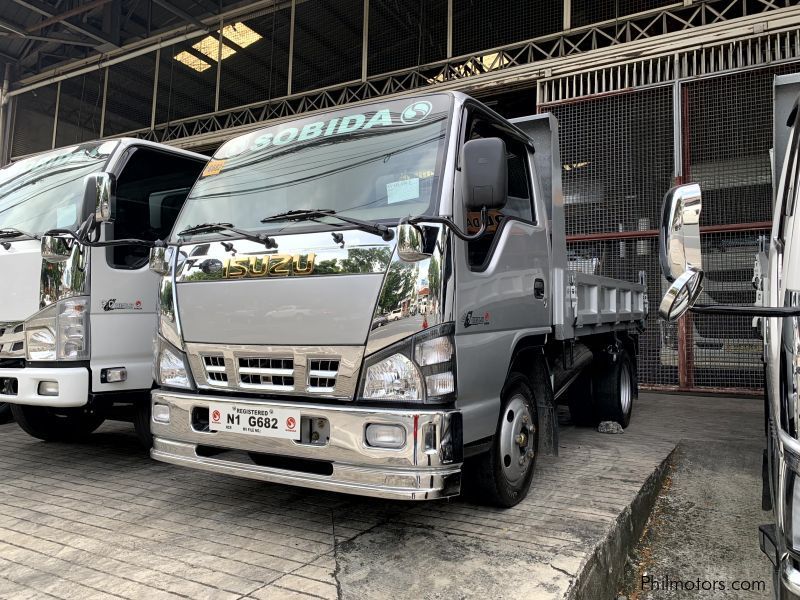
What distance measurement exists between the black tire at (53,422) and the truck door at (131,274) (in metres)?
1.25

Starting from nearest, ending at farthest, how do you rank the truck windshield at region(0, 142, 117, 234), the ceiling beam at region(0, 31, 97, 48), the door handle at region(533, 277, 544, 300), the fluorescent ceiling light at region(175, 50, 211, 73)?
the door handle at region(533, 277, 544, 300), the truck windshield at region(0, 142, 117, 234), the ceiling beam at region(0, 31, 97, 48), the fluorescent ceiling light at region(175, 50, 211, 73)

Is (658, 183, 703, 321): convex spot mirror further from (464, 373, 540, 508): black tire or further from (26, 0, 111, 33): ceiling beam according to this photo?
(26, 0, 111, 33): ceiling beam

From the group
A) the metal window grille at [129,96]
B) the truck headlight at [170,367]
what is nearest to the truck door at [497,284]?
the truck headlight at [170,367]

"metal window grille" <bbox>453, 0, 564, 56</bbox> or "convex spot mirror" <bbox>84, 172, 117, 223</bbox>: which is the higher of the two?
"metal window grille" <bbox>453, 0, 564, 56</bbox>

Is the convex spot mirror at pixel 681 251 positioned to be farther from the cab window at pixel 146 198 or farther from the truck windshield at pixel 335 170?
the cab window at pixel 146 198

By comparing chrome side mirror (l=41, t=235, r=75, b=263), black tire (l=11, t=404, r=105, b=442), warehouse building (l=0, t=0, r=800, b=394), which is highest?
warehouse building (l=0, t=0, r=800, b=394)

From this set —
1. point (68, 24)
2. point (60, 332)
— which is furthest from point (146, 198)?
point (68, 24)

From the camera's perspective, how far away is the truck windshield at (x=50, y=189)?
4.14m

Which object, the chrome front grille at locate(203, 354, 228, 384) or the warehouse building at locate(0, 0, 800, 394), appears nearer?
the chrome front grille at locate(203, 354, 228, 384)

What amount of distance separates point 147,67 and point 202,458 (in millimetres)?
14067

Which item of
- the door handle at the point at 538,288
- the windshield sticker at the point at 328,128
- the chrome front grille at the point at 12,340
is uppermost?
the windshield sticker at the point at 328,128

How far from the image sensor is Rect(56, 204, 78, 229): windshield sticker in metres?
4.00

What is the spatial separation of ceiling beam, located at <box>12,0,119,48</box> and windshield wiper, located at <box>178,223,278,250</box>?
38.4 feet

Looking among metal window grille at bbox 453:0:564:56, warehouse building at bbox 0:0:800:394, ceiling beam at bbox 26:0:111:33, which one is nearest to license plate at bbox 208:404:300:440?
warehouse building at bbox 0:0:800:394
